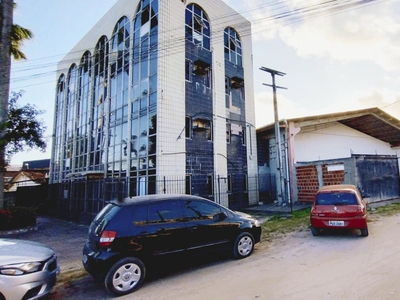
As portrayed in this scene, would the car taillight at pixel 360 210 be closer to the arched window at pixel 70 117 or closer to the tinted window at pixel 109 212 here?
the tinted window at pixel 109 212

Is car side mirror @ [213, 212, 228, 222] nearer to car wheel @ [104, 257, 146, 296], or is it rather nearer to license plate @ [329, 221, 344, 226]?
car wheel @ [104, 257, 146, 296]

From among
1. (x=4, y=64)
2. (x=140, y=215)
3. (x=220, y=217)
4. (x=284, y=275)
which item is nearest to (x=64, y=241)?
(x=140, y=215)

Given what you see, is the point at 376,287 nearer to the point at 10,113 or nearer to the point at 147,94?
the point at 147,94

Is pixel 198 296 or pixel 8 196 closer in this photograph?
pixel 198 296

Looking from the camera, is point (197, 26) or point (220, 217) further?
point (197, 26)

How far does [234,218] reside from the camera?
20.3 ft

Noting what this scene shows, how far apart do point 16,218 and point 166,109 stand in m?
8.42

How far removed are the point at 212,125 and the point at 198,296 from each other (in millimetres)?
11802

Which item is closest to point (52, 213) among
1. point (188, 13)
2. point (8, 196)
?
point (8, 196)

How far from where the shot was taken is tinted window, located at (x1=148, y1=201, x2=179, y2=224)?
517cm

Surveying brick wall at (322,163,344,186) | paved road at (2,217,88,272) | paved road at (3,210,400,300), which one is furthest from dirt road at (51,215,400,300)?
brick wall at (322,163,344,186)

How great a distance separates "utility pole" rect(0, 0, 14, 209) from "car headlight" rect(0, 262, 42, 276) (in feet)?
30.8

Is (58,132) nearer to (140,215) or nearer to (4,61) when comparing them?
(4,61)

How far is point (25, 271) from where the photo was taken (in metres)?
3.94
